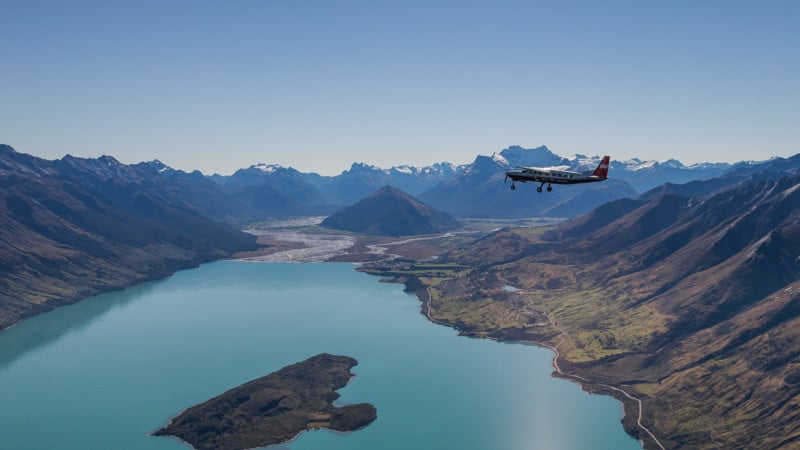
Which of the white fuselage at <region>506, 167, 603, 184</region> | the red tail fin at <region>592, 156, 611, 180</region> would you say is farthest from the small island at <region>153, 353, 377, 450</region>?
the red tail fin at <region>592, 156, 611, 180</region>

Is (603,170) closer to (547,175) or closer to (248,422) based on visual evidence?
(547,175)

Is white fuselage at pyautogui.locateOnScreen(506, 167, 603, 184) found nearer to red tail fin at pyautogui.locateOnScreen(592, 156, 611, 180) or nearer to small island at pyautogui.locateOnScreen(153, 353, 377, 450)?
red tail fin at pyautogui.locateOnScreen(592, 156, 611, 180)

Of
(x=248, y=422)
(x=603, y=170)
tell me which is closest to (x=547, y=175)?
(x=603, y=170)

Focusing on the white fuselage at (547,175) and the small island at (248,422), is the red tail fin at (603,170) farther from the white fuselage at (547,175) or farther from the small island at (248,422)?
the small island at (248,422)

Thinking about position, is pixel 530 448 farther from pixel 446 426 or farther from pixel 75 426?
pixel 75 426

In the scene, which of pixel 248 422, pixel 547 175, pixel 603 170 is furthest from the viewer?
pixel 248 422

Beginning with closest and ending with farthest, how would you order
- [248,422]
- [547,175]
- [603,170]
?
[547,175] → [603,170] → [248,422]

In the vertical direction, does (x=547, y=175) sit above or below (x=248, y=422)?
above

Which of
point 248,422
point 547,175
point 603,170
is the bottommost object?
point 248,422

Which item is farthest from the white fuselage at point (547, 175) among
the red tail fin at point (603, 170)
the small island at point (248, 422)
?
the small island at point (248, 422)

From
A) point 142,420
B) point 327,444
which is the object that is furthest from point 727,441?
point 142,420

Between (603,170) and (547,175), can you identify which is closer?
(547,175)
